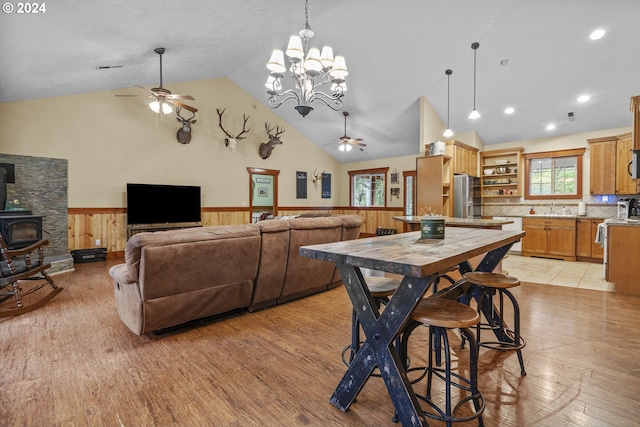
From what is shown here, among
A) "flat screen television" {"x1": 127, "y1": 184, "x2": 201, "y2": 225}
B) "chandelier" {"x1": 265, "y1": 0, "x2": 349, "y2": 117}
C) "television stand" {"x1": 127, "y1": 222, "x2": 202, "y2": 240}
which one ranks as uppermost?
"chandelier" {"x1": 265, "y1": 0, "x2": 349, "y2": 117}

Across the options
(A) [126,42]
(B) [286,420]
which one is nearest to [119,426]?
(B) [286,420]

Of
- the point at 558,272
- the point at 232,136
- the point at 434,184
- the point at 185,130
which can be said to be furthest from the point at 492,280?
the point at 232,136

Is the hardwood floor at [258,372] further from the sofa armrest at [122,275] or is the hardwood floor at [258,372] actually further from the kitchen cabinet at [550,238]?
the kitchen cabinet at [550,238]

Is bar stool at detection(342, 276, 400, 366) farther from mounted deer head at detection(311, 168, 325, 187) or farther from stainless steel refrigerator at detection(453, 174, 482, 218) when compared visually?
mounted deer head at detection(311, 168, 325, 187)

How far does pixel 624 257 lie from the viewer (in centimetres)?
396

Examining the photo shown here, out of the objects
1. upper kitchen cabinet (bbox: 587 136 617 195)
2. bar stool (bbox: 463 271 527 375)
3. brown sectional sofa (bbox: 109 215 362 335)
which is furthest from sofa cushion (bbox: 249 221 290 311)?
upper kitchen cabinet (bbox: 587 136 617 195)

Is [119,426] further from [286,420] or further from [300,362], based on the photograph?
[300,362]

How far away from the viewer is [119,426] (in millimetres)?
1556

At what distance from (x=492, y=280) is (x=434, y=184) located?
14.4 ft

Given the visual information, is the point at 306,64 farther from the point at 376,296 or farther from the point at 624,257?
the point at 624,257

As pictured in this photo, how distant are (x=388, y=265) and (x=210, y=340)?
1.87 metres

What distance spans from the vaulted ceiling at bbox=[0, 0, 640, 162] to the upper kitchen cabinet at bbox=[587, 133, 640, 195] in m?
0.39

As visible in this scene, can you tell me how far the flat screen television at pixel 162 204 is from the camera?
6172 millimetres

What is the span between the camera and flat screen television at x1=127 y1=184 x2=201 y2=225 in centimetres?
617
